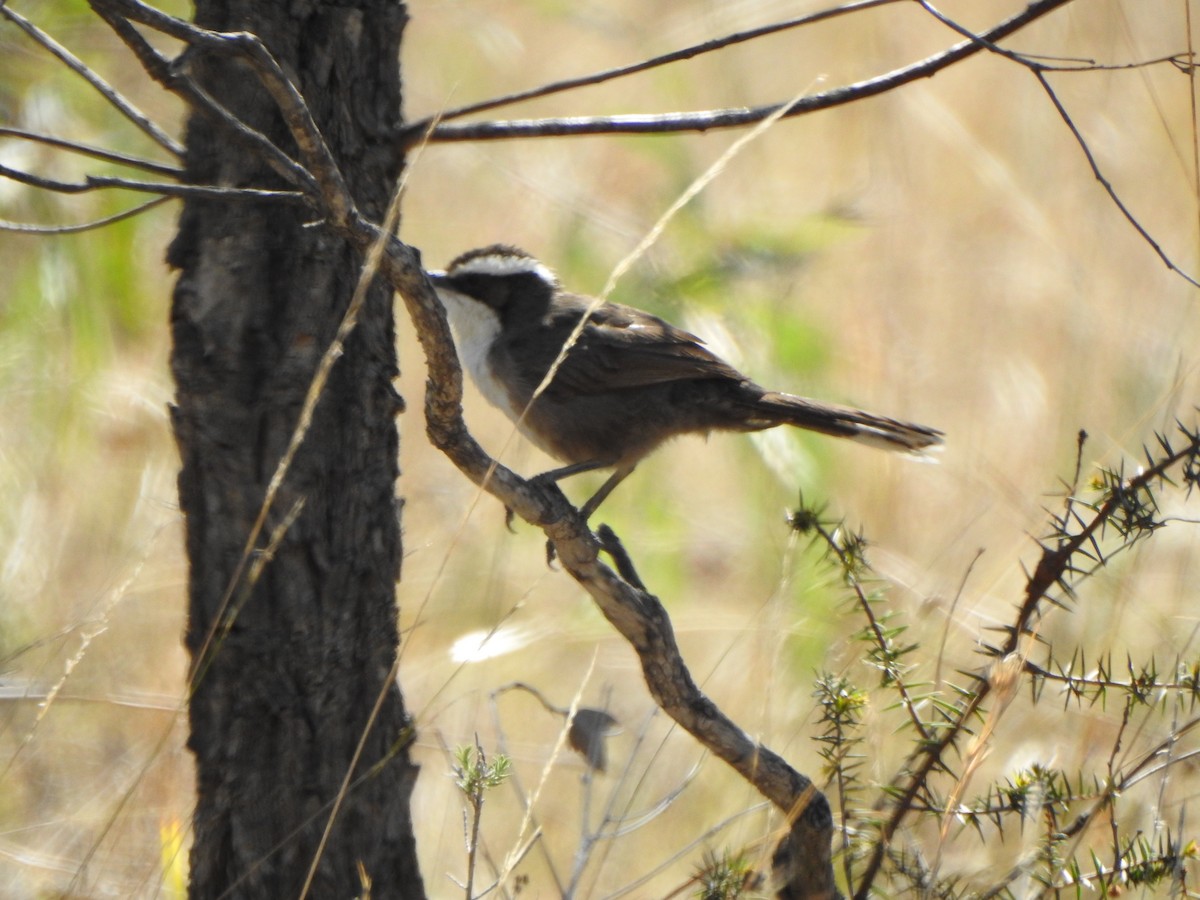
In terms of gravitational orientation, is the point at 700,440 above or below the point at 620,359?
above

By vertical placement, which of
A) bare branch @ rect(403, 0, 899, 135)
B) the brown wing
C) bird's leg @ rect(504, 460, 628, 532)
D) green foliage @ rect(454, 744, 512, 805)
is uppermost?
the brown wing

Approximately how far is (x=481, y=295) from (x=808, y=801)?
8.13 ft

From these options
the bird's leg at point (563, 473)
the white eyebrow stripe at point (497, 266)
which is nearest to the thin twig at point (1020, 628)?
the bird's leg at point (563, 473)

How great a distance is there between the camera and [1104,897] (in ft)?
8.29

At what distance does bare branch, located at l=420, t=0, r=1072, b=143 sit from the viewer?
2.81 metres

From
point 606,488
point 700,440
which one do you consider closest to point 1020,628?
point 606,488

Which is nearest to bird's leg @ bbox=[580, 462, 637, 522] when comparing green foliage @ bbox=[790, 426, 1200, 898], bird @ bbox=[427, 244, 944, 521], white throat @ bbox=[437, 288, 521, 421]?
bird @ bbox=[427, 244, 944, 521]

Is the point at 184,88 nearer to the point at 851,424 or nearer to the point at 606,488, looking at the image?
the point at 606,488

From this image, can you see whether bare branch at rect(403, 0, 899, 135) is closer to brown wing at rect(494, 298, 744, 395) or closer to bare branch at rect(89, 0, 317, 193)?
bare branch at rect(89, 0, 317, 193)

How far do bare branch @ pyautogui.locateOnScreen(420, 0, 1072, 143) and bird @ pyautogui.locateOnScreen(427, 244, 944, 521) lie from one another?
4.02 feet

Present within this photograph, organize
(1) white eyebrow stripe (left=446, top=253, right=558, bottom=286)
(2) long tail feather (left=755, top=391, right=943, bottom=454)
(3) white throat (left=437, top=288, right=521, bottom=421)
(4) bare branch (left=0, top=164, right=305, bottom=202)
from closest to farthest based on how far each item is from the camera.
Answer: (4) bare branch (left=0, top=164, right=305, bottom=202) → (2) long tail feather (left=755, top=391, right=943, bottom=454) → (3) white throat (left=437, top=288, right=521, bottom=421) → (1) white eyebrow stripe (left=446, top=253, right=558, bottom=286)

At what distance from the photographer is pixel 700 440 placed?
6.52 m

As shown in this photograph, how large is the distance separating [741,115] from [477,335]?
Answer: 6.48 ft

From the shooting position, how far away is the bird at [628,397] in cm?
419
